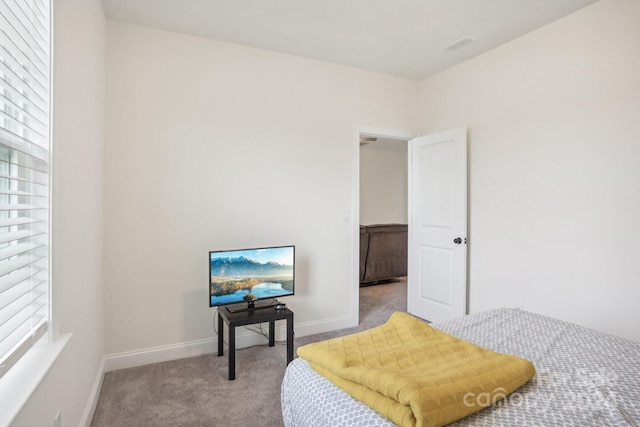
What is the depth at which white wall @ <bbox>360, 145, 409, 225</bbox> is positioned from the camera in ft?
22.3

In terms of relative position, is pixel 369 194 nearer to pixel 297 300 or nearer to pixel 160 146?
pixel 297 300

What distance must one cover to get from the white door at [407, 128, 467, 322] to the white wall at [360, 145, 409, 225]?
278 cm

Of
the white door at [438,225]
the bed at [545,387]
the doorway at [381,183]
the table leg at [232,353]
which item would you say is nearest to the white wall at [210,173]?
the table leg at [232,353]

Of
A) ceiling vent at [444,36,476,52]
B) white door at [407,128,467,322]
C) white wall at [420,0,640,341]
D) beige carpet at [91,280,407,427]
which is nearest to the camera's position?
beige carpet at [91,280,407,427]

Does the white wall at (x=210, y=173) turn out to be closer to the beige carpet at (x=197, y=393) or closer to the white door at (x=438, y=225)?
the beige carpet at (x=197, y=393)

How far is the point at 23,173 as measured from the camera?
136cm

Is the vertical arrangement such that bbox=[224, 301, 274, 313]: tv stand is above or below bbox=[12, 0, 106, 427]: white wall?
below

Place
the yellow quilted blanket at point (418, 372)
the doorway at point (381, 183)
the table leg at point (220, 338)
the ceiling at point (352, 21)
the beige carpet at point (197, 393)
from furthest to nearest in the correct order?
1. the doorway at point (381, 183)
2. the table leg at point (220, 338)
3. the ceiling at point (352, 21)
4. the beige carpet at point (197, 393)
5. the yellow quilted blanket at point (418, 372)

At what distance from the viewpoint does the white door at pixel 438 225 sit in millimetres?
3434

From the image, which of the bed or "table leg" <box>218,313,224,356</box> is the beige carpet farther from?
the bed

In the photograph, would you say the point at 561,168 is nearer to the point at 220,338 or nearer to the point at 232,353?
the point at 232,353

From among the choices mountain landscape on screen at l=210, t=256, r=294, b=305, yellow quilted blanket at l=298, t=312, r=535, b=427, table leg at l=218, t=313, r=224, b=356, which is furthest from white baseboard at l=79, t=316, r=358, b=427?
yellow quilted blanket at l=298, t=312, r=535, b=427

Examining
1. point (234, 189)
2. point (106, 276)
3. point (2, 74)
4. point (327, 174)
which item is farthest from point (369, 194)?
point (2, 74)

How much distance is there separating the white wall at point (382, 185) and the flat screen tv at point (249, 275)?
3943 millimetres
